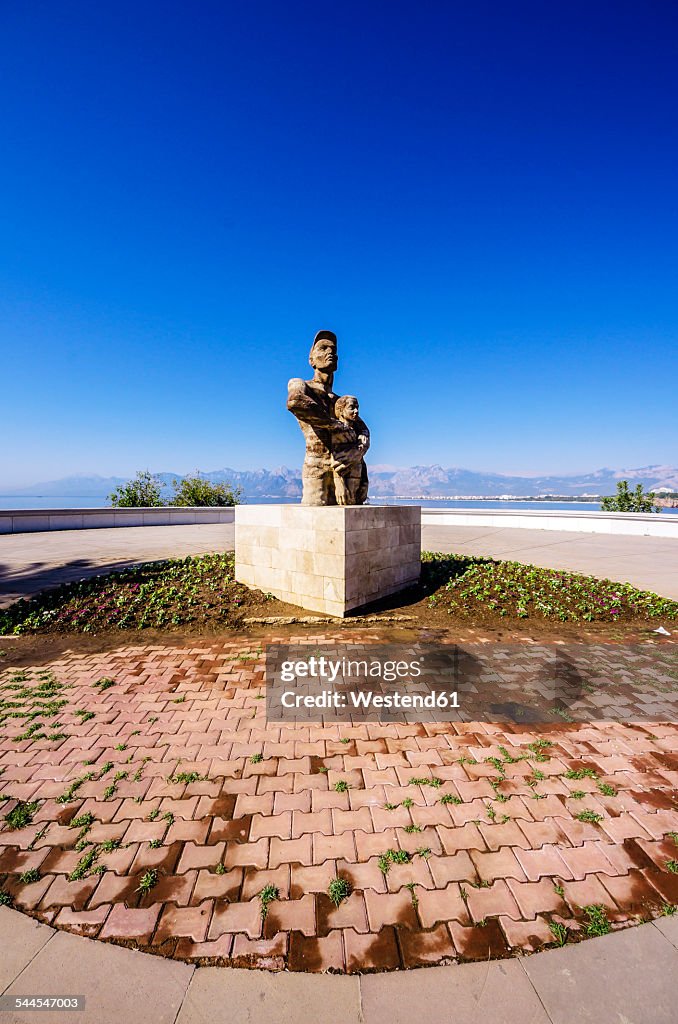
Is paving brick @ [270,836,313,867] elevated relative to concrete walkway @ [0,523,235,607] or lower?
lower

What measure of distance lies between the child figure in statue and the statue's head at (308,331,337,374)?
618 millimetres

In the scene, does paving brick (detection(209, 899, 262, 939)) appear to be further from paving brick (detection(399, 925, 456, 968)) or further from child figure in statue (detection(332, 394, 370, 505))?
child figure in statue (detection(332, 394, 370, 505))

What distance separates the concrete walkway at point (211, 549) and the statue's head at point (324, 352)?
21.2ft

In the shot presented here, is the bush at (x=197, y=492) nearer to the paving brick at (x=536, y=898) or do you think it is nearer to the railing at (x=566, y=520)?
the railing at (x=566, y=520)

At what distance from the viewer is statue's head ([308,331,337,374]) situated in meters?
7.19

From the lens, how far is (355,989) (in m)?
1.59

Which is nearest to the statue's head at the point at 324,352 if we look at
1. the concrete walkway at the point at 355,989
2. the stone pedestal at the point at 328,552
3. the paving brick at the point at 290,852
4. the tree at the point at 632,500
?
the stone pedestal at the point at 328,552

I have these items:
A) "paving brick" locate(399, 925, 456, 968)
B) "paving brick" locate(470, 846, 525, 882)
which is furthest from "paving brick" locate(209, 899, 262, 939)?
"paving brick" locate(470, 846, 525, 882)

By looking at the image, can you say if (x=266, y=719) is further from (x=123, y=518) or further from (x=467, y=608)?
(x=123, y=518)

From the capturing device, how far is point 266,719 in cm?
351

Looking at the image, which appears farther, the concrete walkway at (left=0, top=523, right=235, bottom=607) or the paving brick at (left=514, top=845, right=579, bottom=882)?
the concrete walkway at (left=0, top=523, right=235, bottom=607)

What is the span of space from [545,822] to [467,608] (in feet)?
13.9

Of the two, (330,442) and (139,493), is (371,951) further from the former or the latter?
(139,493)

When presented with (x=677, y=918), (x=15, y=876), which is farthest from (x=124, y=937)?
(x=677, y=918)
